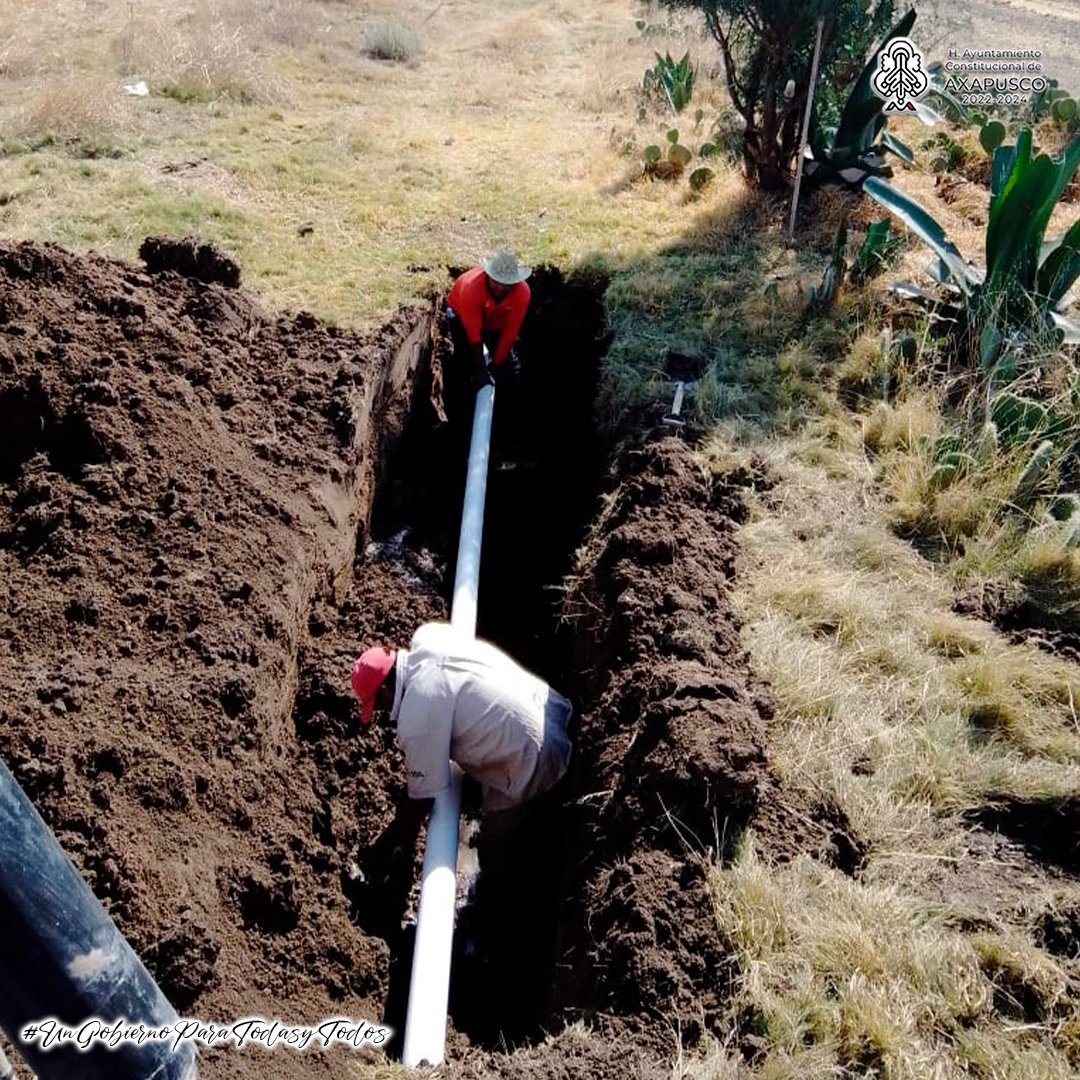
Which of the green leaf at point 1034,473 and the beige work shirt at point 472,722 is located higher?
the green leaf at point 1034,473

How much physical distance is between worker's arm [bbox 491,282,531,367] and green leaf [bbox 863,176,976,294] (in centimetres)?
251

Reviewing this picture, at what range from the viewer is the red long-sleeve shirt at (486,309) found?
7039 millimetres

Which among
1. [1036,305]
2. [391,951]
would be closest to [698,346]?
[1036,305]

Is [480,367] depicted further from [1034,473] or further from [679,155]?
[679,155]

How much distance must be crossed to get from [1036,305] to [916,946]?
4.65m

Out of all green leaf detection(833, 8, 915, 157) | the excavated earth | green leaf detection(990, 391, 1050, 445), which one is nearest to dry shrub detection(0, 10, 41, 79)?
the excavated earth

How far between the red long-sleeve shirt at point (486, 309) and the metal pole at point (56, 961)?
19.1ft

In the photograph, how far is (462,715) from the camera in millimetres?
4305

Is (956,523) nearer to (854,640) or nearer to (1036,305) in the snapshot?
(854,640)

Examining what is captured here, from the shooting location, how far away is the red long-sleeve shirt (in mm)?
7039

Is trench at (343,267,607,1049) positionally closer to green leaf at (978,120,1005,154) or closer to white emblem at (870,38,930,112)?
white emblem at (870,38,930,112)

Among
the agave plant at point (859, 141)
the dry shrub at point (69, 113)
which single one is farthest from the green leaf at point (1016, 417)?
the dry shrub at point (69, 113)

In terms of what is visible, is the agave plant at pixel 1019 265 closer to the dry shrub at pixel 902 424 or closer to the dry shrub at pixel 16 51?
the dry shrub at pixel 902 424

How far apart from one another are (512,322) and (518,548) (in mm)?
1660
